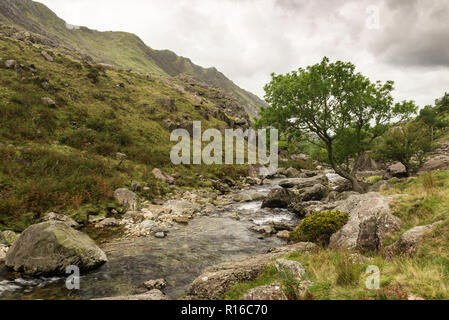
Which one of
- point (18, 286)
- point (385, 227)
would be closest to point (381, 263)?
point (385, 227)

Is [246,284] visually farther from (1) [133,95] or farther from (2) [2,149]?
(1) [133,95]

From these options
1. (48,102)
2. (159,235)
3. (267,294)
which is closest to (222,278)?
(267,294)

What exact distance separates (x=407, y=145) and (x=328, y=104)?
33.6 feet

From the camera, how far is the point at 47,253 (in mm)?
8203

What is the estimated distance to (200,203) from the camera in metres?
21.9

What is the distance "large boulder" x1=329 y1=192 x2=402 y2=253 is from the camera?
27.4 ft

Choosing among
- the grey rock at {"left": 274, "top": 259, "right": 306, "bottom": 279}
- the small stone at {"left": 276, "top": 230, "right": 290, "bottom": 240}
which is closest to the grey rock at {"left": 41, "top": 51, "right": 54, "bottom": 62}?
the small stone at {"left": 276, "top": 230, "right": 290, "bottom": 240}

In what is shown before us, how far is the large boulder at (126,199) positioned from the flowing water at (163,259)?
451cm

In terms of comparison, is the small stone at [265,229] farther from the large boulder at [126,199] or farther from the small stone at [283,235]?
the large boulder at [126,199]

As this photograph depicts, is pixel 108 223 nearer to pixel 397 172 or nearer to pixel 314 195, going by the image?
pixel 314 195

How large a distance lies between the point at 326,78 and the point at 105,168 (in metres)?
21.9

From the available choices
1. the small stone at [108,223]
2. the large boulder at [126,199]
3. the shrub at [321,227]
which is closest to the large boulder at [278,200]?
the shrub at [321,227]

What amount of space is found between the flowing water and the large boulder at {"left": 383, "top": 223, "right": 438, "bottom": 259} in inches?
242
